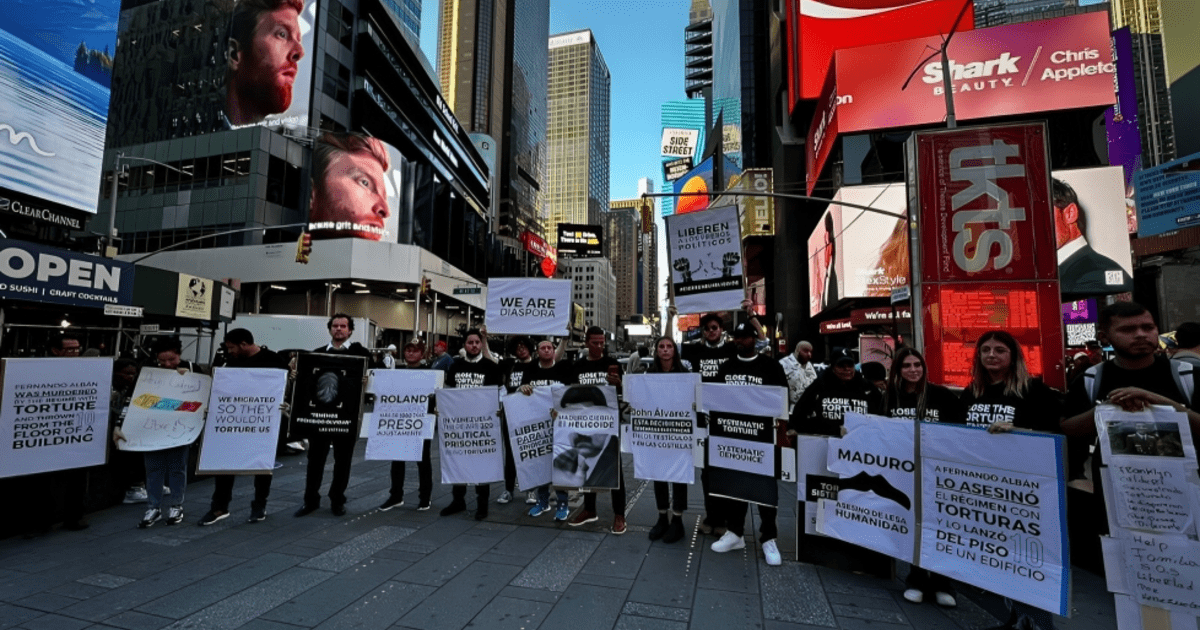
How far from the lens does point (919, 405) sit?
455 centimetres

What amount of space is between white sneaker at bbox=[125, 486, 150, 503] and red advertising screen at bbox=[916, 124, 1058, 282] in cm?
1126

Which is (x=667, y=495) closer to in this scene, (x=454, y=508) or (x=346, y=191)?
(x=454, y=508)

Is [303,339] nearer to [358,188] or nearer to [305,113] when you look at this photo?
[358,188]

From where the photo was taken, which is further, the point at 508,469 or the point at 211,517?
the point at 508,469

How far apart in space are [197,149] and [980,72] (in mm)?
51291

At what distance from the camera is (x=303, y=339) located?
25.4m

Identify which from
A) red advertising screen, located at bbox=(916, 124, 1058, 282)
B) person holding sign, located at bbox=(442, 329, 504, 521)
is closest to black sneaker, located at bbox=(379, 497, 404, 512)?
person holding sign, located at bbox=(442, 329, 504, 521)

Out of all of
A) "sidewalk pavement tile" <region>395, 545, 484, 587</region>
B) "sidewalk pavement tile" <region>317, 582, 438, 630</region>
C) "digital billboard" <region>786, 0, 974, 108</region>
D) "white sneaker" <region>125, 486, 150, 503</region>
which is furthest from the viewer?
"digital billboard" <region>786, 0, 974, 108</region>

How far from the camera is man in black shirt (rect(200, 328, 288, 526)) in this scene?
19.9ft

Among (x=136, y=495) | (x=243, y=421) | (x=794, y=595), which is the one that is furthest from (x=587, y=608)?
(x=136, y=495)

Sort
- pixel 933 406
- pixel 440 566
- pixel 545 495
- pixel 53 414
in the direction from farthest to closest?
pixel 545 495 < pixel 53 414 < pixel 440 566 < pixel 933 406

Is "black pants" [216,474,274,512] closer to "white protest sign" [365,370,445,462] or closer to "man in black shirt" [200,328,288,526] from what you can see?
"man in black shirt" [200,328,288,526]

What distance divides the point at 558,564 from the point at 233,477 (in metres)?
4.06

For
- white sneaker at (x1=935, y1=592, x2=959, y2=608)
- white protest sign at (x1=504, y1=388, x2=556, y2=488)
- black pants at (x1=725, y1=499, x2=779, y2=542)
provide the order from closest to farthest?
white sneaker at (x1=935, y1=592, x2=959, y2=608) → black pants at (x1=725, y1=499, x2=779, y2=542) → white protest sign at (x1=504, y1=388, x2=556, y2=488)
